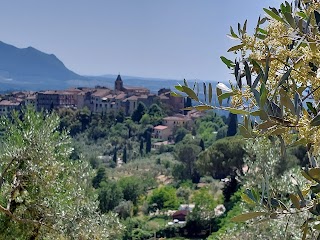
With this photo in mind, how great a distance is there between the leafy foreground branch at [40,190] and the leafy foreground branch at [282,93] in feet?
12.5

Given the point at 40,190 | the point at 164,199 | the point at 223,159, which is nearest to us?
the point at 40,190

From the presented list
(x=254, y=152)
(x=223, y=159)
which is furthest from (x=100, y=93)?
(x=254, y=152)

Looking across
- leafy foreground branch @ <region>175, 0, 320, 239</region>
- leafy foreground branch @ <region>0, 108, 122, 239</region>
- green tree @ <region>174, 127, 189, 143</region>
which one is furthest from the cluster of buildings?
leafy foreground branch @ <region>175, 0, 320, 239</region>

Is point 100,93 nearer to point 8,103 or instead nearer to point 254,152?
point 8,103

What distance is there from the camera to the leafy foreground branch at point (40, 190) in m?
4.99

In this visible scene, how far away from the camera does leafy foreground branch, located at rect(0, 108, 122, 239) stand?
4.99 meters

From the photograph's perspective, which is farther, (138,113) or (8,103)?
(8,103)

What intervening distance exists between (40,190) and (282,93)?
4.40 metres

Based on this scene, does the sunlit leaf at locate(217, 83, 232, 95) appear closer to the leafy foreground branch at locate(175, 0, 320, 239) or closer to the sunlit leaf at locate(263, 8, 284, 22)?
the leafy foreground branch at locate(175, 0, 320, 239)

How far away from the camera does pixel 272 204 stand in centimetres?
129

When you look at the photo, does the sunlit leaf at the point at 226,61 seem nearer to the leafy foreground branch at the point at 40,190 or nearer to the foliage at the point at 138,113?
the leafy foreground branch at the point at 40,190

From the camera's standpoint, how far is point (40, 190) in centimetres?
517

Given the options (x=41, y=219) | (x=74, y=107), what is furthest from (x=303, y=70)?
(x=74, y=107)

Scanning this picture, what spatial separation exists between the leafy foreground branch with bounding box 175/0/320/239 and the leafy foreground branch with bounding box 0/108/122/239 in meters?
3.81
